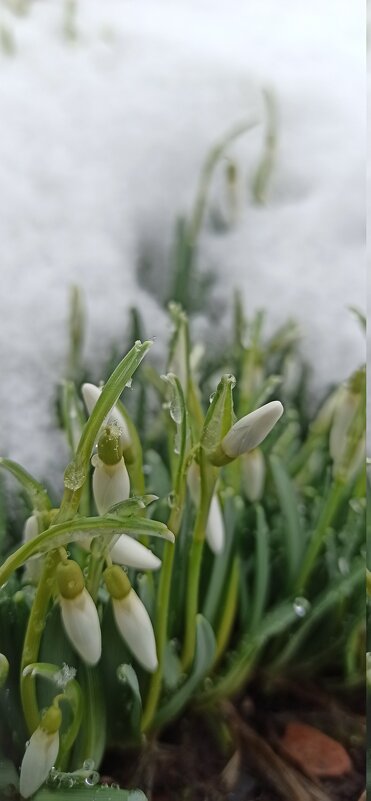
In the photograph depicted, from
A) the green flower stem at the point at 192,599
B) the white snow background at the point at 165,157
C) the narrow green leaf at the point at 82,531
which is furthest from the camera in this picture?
the white snow background at the point at 165,157

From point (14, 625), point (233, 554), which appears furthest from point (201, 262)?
point (14, 625)

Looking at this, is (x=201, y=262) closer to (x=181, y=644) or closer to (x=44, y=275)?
(x=44, y=275)

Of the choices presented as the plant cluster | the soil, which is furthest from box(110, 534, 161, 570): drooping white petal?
the soil

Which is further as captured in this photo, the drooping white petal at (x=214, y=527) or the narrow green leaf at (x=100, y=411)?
the drooping white petal at (x=214, y=527)

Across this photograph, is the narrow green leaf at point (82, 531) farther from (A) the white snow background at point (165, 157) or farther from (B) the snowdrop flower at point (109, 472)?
(A) the white snow background at point (165, 157)

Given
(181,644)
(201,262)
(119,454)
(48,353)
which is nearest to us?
(119,454)

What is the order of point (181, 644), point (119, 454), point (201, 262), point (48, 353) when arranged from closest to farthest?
point (119, 454), point (181, 644), point (48, 353), point (201, 262)

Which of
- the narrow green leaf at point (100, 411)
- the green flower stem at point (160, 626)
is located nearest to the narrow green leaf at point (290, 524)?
the green flower stem at point (160, 626)
